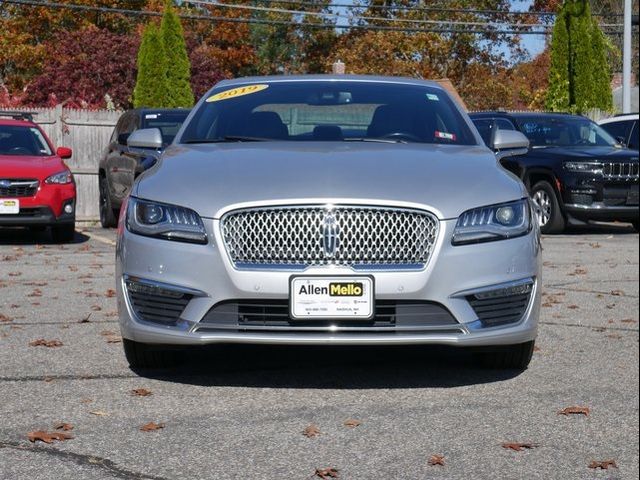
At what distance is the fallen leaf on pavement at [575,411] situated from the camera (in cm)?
567

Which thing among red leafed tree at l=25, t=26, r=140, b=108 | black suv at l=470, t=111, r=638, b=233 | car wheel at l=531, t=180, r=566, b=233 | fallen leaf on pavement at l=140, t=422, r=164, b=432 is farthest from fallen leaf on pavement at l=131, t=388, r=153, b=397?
red leafed tree at l=25, t=26, r=140, b=108

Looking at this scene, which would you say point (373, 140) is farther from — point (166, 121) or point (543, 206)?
point (166, 121)

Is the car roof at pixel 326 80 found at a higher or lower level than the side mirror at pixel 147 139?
higher

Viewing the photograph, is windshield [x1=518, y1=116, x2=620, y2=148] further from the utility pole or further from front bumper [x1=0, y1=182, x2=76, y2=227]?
the utility pole

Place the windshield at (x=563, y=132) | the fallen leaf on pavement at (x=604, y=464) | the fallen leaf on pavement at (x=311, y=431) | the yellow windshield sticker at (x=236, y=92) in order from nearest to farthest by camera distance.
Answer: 1. the fallen leaf on pavement at (x=604, y=464)
2. the fallen leaf on pavement at (x=311, y=431)
3. the yellow windshield sticker at (x=236, y=92)
4. the windshield at (x=563, y=132)

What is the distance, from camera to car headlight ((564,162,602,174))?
1730 centimetres

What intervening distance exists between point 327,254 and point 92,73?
42131 mm

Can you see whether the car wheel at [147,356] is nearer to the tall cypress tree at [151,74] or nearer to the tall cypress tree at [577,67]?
the tall cypress tree at [151,74]

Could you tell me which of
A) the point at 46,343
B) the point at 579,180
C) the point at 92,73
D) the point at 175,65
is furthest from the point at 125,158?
the point at 92,73

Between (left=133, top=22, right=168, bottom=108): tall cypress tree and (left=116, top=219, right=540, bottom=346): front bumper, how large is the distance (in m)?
23.6

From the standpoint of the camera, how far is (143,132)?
25.8 feet

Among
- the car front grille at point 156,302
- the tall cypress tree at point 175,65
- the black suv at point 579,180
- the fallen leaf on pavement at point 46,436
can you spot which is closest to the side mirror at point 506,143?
the car front grille at point 156,302

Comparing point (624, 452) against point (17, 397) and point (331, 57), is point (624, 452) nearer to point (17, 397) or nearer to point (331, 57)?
point (17, 397)

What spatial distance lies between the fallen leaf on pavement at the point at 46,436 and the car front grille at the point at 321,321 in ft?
3.59
